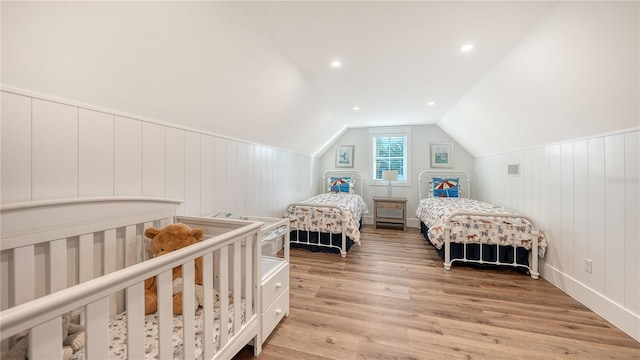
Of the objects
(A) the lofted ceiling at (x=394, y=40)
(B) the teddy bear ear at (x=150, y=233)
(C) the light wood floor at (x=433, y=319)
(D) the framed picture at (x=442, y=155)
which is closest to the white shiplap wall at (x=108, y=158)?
(B) the teddy bear ear at (x=150, y=233)

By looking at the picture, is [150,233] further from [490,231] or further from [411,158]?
[411,158]

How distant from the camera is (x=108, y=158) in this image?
1325 mm

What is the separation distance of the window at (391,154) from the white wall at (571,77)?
2.30m

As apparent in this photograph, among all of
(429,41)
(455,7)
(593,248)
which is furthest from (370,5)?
(593,248)

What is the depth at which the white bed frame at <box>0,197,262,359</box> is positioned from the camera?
1.88 ft

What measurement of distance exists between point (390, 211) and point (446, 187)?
118 centimetres

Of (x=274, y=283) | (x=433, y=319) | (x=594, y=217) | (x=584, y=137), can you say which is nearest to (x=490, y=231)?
(x=594, y=217)

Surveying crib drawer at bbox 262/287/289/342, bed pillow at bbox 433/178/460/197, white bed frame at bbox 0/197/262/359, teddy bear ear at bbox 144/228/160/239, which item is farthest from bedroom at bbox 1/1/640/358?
bed pillow at bbox 433/178/460/197

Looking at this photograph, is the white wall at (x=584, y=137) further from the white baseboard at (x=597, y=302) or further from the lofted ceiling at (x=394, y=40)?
the lofted ceiling at (x=394, y=40)

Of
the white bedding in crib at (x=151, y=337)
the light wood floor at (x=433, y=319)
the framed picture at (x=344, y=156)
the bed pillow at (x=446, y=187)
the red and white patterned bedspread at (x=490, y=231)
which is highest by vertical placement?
the framed picture at (x=344, y=156)

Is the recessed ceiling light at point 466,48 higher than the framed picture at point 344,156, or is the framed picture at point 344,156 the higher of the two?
the recessed ceiling light at point 466,48

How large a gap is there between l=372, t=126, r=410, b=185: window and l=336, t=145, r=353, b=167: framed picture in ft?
1.78

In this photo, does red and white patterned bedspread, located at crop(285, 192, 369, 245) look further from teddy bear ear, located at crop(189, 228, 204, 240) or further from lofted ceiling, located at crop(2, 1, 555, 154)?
teddy bear ear, located at crop(189, 228, 204, 240)

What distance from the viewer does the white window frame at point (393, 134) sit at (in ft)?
16.8
